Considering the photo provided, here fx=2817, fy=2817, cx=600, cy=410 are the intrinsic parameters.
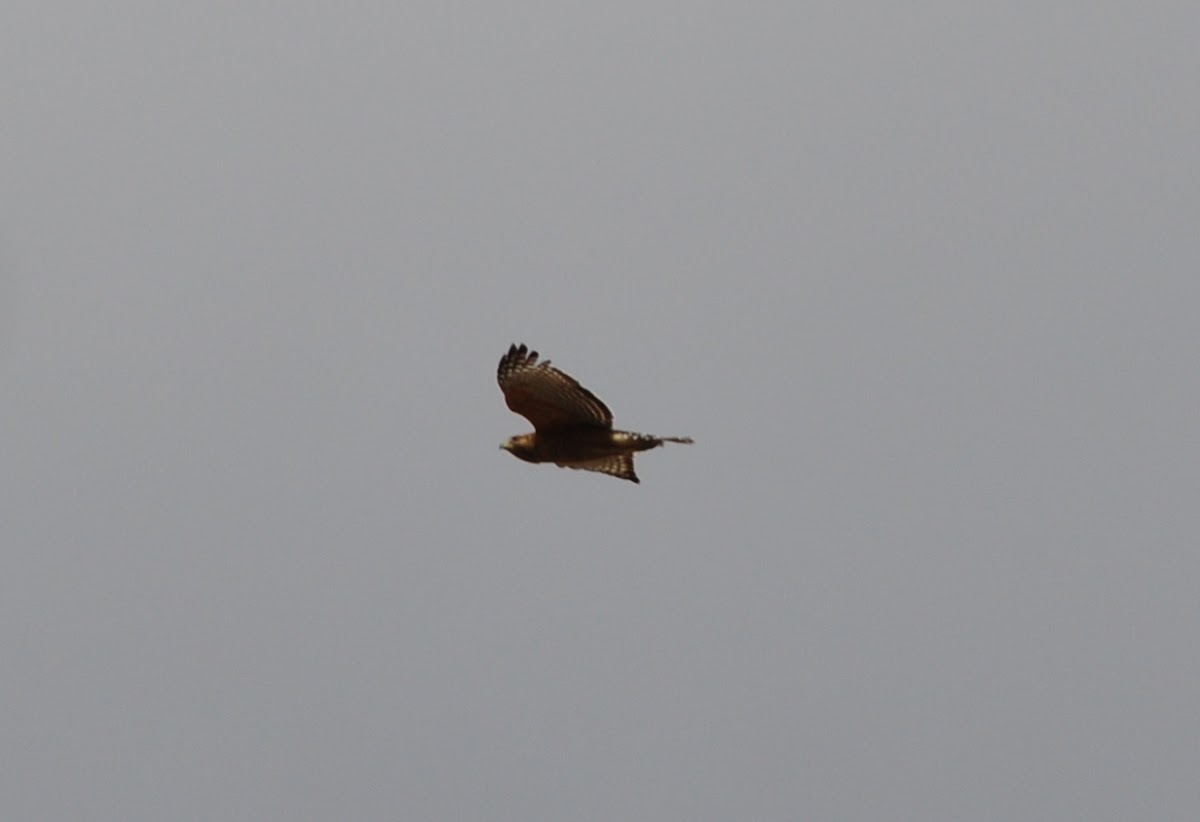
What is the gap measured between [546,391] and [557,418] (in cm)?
58

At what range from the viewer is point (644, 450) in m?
42.7

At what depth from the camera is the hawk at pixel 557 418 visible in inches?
1661

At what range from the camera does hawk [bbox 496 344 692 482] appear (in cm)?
4219

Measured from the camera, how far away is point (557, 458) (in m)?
43.1

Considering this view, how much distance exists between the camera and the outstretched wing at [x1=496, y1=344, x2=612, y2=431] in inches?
1660

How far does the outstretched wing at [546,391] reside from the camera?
138 feet

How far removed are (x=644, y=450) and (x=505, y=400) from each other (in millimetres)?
2240

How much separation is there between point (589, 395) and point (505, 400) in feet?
4.62

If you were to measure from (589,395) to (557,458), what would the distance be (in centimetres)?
143

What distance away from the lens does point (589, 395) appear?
42125 mm

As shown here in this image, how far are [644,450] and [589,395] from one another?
4.32 feet

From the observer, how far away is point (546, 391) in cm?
4225

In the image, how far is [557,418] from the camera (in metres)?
42.6
